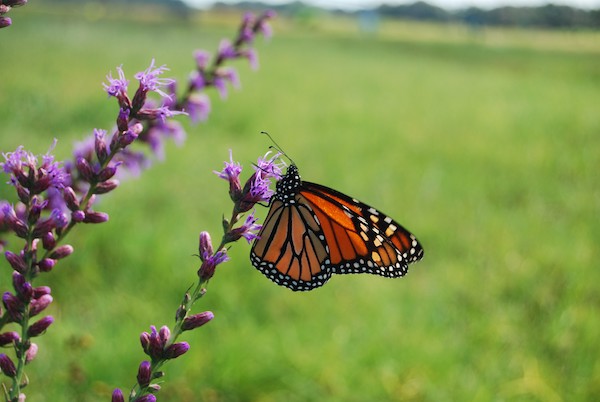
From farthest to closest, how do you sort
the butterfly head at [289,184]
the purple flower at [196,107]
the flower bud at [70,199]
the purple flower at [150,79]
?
1. the purple flower at [196,107]
2. the butterfly head at [289,184]
3. the purple flower at [150,79]
4. the flower bud at [70,199]

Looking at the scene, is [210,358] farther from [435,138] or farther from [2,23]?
[435,138]

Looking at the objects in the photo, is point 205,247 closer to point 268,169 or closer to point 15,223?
point 268,169

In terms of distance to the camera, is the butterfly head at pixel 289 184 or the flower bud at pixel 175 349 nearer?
the flower bud at pixel 175 349

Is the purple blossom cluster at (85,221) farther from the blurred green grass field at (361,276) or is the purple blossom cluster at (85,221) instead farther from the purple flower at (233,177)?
the blurred green grass field at (361,276)

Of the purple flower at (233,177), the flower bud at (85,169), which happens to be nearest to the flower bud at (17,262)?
the flower bud at (85,169)

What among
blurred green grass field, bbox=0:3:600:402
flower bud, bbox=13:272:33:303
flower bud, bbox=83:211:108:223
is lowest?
blurred green grass field, bbox=0:3:600:402

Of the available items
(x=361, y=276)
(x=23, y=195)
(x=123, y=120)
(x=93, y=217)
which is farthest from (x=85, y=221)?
(x=361, y=276)

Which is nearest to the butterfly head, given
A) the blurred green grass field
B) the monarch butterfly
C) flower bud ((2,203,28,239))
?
the monarch butterfly

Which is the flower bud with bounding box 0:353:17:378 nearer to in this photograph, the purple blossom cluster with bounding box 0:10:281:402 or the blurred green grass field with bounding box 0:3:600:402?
the purple blossom cluster with bounding box 0:10:281:402
